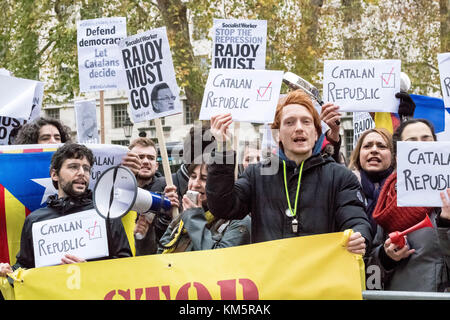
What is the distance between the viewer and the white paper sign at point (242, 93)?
4809mm

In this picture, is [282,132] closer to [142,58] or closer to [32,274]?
[32,274]

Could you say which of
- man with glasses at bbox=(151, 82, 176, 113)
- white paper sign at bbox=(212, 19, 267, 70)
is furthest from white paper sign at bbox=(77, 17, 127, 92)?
man with glasses at bbox=(151, 82, 176, 113)

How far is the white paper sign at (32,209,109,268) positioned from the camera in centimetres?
422

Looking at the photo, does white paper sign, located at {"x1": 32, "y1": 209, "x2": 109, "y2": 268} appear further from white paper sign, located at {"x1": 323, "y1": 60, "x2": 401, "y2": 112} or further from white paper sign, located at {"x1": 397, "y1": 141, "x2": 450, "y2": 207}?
white paper sign, located at {"x1": 323, "y1": 60, "x2": 401, "y2": 112}

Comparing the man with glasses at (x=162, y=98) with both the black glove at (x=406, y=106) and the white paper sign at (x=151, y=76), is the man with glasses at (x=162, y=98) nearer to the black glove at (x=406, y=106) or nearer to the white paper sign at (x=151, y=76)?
the white paper sign at (x=151, y=76)

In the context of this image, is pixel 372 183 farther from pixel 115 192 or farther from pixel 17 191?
pixel 17 191

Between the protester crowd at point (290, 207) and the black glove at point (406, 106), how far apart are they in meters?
1.08

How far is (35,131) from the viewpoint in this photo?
6.00m

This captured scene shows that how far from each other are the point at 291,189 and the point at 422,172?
698 mm

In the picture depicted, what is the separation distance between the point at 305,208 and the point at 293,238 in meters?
0.25

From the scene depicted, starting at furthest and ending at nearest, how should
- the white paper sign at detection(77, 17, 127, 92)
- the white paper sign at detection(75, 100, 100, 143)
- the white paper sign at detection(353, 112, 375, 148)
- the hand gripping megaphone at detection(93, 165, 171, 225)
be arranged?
the white paper sign at detection(75, 100, 100, 143)
the white paper sign at detection(77, 17, 127, 92)
the white paper sign at detection(353, 112, 375, 148)
the hand gripping megaphone at detection(93, 165, 171, 225)

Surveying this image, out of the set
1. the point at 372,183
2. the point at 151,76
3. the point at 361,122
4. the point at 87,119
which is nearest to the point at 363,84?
the point at 372,183

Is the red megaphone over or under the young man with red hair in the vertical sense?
under

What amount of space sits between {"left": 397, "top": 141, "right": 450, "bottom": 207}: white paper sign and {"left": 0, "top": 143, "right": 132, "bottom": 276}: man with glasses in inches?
64.0
